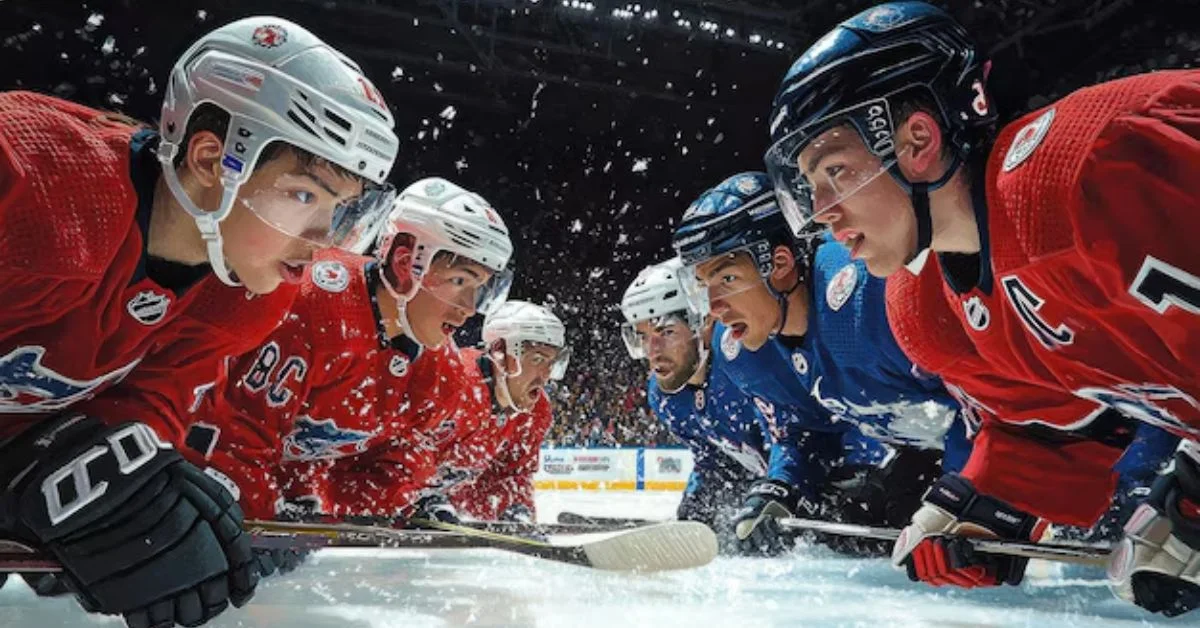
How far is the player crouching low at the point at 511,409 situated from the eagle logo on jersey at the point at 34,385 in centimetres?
300

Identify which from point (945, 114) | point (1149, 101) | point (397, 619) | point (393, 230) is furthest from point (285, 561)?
point (1149, 101)

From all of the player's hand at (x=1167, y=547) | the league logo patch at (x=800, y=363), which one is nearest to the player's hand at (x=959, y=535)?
the player's hand at (x=1167, y=547)

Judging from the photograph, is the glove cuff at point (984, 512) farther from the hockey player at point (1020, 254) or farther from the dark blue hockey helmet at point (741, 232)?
the dark blue hockey helmet at point (741, 232)

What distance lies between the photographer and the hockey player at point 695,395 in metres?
4.64

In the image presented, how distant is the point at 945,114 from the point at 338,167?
1.21 meters

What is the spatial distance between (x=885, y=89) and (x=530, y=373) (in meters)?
3.54

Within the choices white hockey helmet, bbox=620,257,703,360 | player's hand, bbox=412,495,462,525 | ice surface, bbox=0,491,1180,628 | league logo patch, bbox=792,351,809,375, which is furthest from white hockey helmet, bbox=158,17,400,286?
white hockey helmet, bbox=620,257,703,360

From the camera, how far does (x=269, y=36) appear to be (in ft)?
6.75

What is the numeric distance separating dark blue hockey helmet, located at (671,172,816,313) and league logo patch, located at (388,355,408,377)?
1.06 meters

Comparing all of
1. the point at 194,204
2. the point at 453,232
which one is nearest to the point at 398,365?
the point at 453,232

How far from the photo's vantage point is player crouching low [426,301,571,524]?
529 cm

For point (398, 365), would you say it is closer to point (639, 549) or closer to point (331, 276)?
point (331, 276)

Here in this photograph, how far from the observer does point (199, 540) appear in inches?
63.4

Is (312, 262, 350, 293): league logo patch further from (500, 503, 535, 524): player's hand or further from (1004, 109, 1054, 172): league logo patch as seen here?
(500, 503, 535, 524): player's hand
